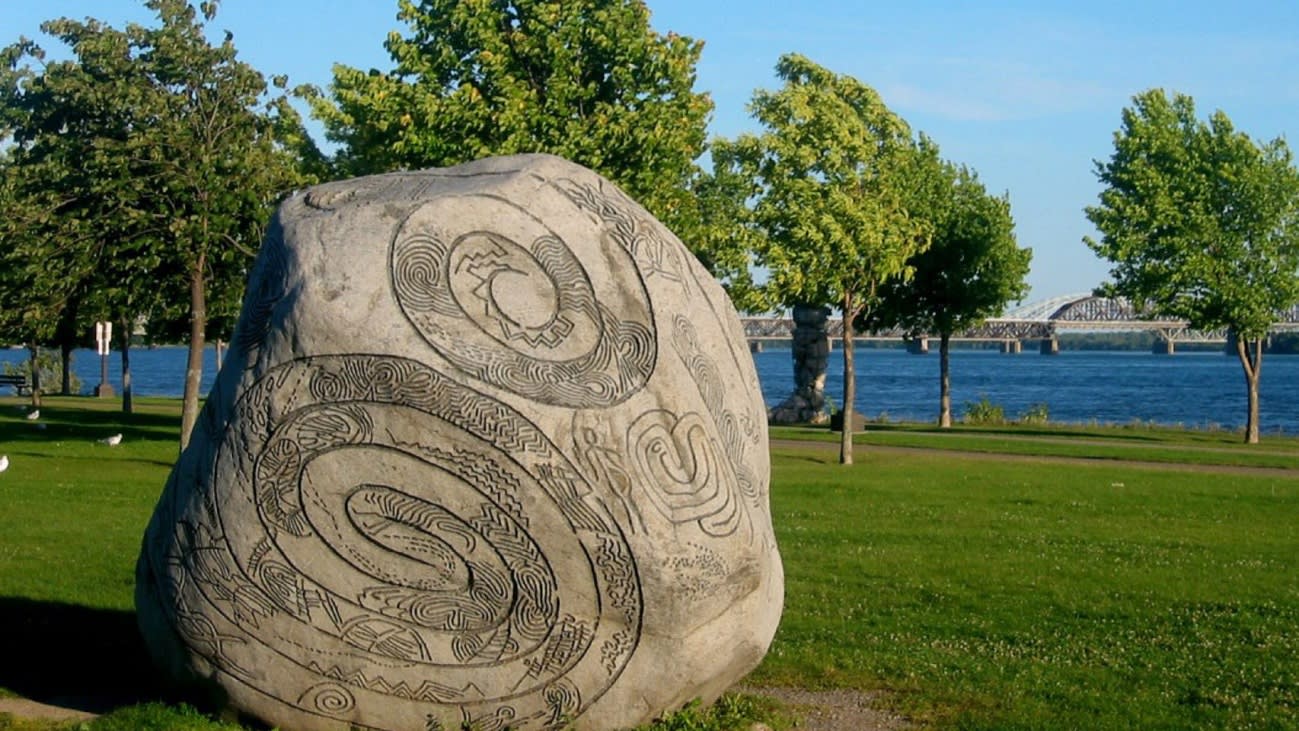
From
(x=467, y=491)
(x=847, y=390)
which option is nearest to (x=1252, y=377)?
(x=847, y=390)

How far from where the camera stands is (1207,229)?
40000 mm

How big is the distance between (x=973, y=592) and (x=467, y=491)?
7.31 meters

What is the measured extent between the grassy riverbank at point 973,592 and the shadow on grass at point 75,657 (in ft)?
0.10

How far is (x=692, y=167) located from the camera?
29297 mm

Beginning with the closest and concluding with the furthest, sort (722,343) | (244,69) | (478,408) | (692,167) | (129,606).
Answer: (478,408), (722,343), (129,606), (244,69), (692,167)

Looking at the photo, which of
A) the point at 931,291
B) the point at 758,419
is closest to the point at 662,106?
the point at 758,419

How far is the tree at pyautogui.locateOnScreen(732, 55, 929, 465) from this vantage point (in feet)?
92.4

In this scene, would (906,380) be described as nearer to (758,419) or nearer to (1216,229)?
(1216,229)

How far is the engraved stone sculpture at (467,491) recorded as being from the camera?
8.49 m

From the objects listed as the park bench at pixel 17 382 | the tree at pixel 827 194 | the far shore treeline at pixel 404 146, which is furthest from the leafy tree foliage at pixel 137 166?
the park bench at pixel 17 382

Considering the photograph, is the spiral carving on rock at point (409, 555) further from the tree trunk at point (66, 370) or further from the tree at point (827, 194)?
the tree trunk at point (66, 370)

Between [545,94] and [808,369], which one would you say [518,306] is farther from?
[808,369]

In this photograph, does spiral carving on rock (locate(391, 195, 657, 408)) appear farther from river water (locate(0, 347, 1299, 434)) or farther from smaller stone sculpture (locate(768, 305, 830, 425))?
river water (locate(0, 347, 1299, 434))

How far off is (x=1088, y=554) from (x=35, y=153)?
1899 cm
